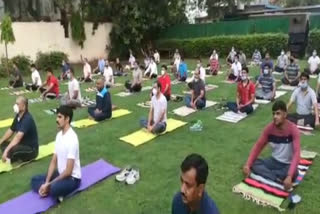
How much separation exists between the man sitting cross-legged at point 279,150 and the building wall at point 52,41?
1816 cm

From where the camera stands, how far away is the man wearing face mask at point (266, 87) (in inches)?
427

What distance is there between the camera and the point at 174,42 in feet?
86.2

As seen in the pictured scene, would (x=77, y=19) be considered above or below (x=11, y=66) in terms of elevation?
above

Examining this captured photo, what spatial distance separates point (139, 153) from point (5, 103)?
712cm

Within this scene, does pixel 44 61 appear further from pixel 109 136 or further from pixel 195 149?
pixel 195 149

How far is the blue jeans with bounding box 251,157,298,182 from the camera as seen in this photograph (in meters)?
5.02

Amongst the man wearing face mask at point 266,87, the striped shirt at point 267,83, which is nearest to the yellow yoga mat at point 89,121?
the man wearing face mask at point 266,87

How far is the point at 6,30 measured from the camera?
18.2 metres

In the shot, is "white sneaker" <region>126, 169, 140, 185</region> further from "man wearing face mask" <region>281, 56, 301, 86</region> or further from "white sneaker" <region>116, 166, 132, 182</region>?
"man wearing face mask" <region>281, 56, 301, 86</region>

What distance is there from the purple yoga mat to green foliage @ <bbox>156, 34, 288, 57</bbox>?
17.4m

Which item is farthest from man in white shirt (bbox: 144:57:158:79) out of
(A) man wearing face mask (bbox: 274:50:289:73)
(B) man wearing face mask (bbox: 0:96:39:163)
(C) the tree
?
(B) man wearing face mask (bbox: 0:96:39:163)

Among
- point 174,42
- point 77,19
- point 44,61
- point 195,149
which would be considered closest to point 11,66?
point 44,61

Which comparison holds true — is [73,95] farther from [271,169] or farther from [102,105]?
[271,169]

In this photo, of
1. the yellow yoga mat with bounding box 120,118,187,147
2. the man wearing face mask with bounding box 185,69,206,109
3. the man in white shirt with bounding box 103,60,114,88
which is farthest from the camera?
the man in white shirt with bounding box 103,60,114,88
